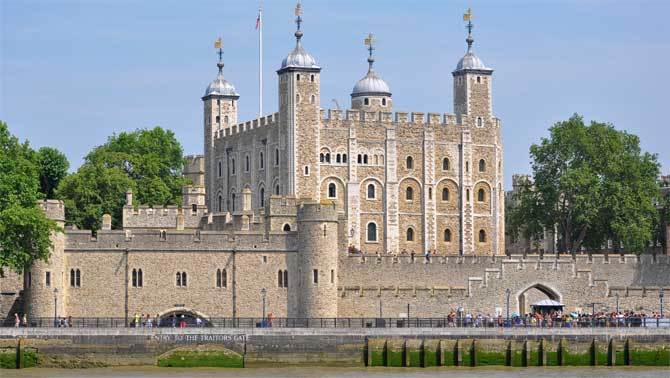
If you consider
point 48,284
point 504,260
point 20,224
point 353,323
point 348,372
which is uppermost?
point 20,224

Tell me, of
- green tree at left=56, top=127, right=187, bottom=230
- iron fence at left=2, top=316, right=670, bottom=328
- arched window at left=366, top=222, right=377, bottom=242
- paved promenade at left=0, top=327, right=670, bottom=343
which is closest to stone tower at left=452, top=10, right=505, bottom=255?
arched window at left=366, top=222, right=377, bottom=242

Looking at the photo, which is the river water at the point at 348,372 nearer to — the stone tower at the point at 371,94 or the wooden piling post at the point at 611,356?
the wooden piling post at the point at 611,356

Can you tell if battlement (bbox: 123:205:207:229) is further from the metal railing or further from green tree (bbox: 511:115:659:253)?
green tree (bbox: 511:115:659:253)

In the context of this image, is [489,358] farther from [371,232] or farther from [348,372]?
[371,232]

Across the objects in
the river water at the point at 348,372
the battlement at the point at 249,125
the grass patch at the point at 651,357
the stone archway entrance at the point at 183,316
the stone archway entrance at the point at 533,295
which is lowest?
the river water at the point at 348,372

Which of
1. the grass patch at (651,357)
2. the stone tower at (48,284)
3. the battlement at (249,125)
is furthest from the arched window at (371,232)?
the grass patch at (651,357)

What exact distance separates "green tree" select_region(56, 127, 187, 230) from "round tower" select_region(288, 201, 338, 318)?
61.6ft

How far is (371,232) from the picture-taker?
108 metres

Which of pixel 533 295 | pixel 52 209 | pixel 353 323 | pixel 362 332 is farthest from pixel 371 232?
pixel 362 332

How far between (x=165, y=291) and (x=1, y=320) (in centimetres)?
655

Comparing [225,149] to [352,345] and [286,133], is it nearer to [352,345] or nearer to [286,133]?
[286,133]

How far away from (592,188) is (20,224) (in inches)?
1456

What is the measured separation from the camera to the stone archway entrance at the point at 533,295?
292 ft

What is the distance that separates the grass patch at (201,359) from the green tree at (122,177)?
25.3 m
